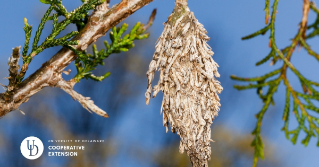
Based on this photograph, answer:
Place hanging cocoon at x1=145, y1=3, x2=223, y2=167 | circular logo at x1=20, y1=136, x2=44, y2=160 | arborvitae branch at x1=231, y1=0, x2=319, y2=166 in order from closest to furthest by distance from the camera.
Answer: arborvitae branch at x1=231, y1=0, x2=319, y2=166
hanging cocoon at x1=145, y1=3, x2=223, y2=167
circular logo at x1=20, y1=136, x2=44, y2=160

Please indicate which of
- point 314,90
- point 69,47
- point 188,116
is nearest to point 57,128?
point 69,47

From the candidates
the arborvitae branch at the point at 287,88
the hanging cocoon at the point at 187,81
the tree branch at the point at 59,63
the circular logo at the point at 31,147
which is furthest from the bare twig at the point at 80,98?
the circular logo at the point at 31,147

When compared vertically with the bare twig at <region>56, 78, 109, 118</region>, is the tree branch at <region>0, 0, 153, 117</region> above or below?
above

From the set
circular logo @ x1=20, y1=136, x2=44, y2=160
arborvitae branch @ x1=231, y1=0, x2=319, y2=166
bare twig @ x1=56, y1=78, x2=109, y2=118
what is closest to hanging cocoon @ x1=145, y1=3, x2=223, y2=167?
arborvitae branch @ x1=231, y1=0, x2=319, y2=166

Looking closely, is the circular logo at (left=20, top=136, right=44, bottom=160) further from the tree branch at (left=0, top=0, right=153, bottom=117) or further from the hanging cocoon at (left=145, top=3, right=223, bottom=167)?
the hanging cocoon at (left=145, top=3, right=223, bottom=167)

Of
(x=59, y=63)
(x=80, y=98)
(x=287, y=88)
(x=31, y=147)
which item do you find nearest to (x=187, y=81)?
(x=287, y=88)

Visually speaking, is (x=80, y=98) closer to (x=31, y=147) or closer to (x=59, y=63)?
(x=59, y=63)

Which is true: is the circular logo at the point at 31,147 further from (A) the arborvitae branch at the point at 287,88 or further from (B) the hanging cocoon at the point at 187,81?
(A) the arborvitae branch at the point at 287,88

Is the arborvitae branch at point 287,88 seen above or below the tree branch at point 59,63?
below

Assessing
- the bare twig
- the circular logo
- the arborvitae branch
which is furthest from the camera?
the circular logo

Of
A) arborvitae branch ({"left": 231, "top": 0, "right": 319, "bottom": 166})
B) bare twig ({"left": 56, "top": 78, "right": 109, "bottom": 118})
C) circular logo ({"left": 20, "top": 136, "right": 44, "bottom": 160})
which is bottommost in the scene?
arborvitae branch ({"left": 231, "top": 0, "right": 319, "bottom": 166})

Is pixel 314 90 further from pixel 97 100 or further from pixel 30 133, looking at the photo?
pixel 30 133
